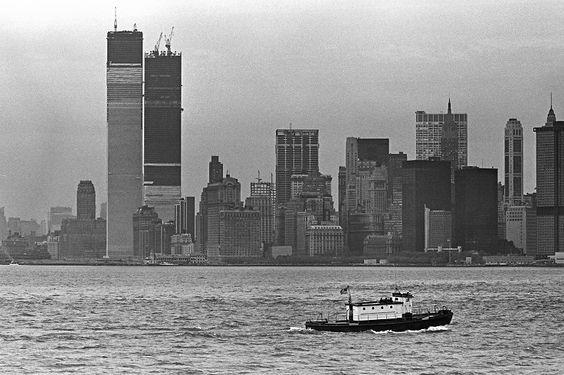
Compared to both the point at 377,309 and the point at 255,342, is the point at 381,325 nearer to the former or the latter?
the point at 377,309

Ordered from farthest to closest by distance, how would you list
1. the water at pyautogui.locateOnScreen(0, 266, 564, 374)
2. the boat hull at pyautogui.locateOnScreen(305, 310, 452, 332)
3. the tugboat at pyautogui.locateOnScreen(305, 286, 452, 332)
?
the boat hull at pyautogui.locateOnScreen(305, 310, 452, 332) < the tugboat at pyautogui.locateOnScreen(305, 286, 452, 332) < the water at pyautogui.locateOnScreen(0, 266, 564, 374)

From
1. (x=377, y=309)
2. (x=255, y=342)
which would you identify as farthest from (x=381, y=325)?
(x=255, y=342)

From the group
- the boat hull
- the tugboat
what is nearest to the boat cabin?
the tugboat

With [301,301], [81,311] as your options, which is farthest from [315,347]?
[301,301]

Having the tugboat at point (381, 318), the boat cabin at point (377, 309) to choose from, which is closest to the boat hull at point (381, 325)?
the tugboat at point (381, 318)

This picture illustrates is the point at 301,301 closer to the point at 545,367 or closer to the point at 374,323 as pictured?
the point at 374,323

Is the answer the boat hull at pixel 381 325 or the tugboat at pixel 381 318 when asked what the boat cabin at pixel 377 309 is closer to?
the tugboat at pixel 381 318

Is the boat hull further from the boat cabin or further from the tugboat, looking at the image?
the boat cabin

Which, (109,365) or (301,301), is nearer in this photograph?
(109,365)

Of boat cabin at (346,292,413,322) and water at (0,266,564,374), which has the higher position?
boat cabin at (346,292,413,322)
